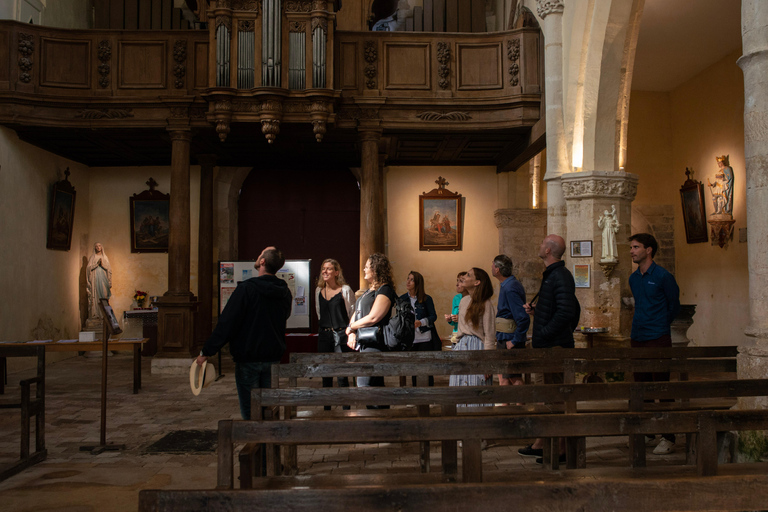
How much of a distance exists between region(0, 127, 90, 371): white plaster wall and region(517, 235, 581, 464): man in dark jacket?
8.40 metres

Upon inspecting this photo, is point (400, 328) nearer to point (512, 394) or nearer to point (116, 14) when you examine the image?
point (512, 394)

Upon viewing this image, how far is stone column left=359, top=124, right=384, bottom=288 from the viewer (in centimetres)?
966

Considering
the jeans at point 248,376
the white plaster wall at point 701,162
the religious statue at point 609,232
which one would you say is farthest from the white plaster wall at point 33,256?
the white plaster wall at point 701,162

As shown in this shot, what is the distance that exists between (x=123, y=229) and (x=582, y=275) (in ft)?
30.2

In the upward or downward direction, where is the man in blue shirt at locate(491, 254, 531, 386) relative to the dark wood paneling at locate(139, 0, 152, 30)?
downward

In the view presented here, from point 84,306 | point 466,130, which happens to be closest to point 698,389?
point 466,130

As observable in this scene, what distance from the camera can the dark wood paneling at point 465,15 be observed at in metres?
13.1

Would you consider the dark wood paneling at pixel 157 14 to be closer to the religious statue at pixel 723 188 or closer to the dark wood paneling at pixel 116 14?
the dark wood paneling at pixel 116 14

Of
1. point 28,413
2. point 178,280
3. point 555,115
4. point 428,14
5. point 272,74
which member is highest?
point 428,14

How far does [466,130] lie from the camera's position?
9711 mm

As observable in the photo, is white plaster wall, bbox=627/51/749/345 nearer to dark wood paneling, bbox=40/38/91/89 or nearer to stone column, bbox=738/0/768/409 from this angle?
stone column, bbox=738/0/768/409

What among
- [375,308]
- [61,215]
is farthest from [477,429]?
[61,215]

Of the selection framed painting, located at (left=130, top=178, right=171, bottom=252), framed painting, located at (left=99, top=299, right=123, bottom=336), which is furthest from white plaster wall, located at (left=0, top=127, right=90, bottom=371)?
framed painting, located at (left=99, top=299, right=123, bottom=336)

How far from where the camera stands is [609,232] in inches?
307
